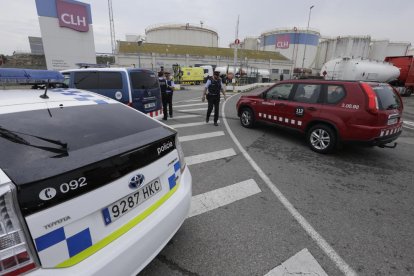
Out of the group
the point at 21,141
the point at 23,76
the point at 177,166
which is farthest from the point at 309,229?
the point at 23,76

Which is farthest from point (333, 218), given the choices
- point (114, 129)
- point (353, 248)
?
point (114, 129)

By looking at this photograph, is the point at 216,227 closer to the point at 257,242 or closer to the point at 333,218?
the point at 257,242

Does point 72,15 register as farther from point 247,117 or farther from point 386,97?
point 386,97

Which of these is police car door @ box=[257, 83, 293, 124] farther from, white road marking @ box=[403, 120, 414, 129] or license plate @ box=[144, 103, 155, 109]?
white road marking @ box=[403, 120, 414, 129]

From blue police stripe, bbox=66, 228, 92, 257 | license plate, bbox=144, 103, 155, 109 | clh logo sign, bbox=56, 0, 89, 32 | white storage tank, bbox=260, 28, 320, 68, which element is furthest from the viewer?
white storage tank, bbox=260, 28, 320, 68

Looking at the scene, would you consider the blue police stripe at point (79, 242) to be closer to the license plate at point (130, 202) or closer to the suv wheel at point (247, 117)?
the license plate at point (130, 202)

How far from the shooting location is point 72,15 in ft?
69.2

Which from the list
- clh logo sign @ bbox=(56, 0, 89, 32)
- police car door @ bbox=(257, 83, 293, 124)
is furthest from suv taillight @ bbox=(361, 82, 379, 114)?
clh logo sign @ bbox=(56, 0, 89, 32)

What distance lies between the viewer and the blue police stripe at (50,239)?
125 centimetres

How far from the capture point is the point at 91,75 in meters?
6.89

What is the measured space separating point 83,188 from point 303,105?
218 inches

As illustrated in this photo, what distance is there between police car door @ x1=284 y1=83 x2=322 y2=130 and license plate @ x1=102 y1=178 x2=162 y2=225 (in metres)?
4.77

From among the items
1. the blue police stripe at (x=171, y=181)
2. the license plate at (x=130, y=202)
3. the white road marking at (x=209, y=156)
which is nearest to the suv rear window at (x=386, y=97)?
the white road marking at (x=209, y=156)

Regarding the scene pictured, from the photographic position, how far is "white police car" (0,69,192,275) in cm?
124
